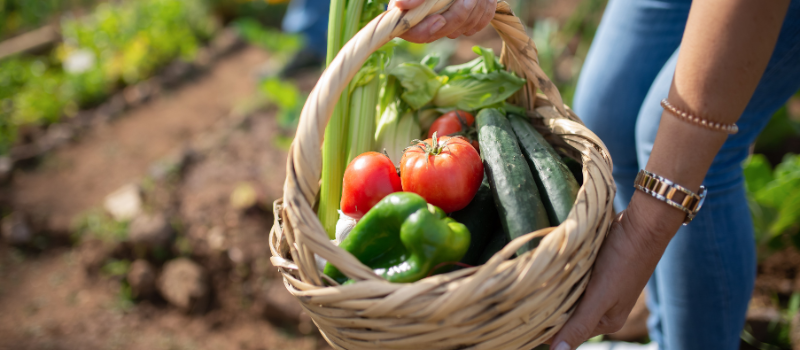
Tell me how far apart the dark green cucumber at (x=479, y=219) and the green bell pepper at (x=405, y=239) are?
131 millimetres

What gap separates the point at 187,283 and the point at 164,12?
13.3ft

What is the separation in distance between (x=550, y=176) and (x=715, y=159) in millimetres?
557

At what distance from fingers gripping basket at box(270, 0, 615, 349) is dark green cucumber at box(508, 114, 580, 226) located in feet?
0.28

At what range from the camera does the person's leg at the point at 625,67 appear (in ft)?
5.15

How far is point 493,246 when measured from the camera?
4.06 feet

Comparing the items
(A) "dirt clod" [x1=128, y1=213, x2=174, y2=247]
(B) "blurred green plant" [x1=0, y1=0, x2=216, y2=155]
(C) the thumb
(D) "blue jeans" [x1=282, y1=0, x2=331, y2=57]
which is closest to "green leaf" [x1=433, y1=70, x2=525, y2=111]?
(C) the thumb

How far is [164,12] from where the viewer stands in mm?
5355

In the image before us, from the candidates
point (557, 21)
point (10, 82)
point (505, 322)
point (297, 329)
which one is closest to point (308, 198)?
point (505, 322)

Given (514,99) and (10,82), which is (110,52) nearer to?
(10,82)

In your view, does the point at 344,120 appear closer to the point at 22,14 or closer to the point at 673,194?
the point at 673,194

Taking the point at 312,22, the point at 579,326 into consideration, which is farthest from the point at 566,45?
the point at 579,326

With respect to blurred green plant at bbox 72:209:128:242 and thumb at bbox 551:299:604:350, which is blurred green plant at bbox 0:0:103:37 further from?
thumb at bbox 551:299:604:350

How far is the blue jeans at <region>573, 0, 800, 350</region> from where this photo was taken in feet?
4.44

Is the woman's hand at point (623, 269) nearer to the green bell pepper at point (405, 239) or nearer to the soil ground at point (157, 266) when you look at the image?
the green bell pepper at point (405, 239)
